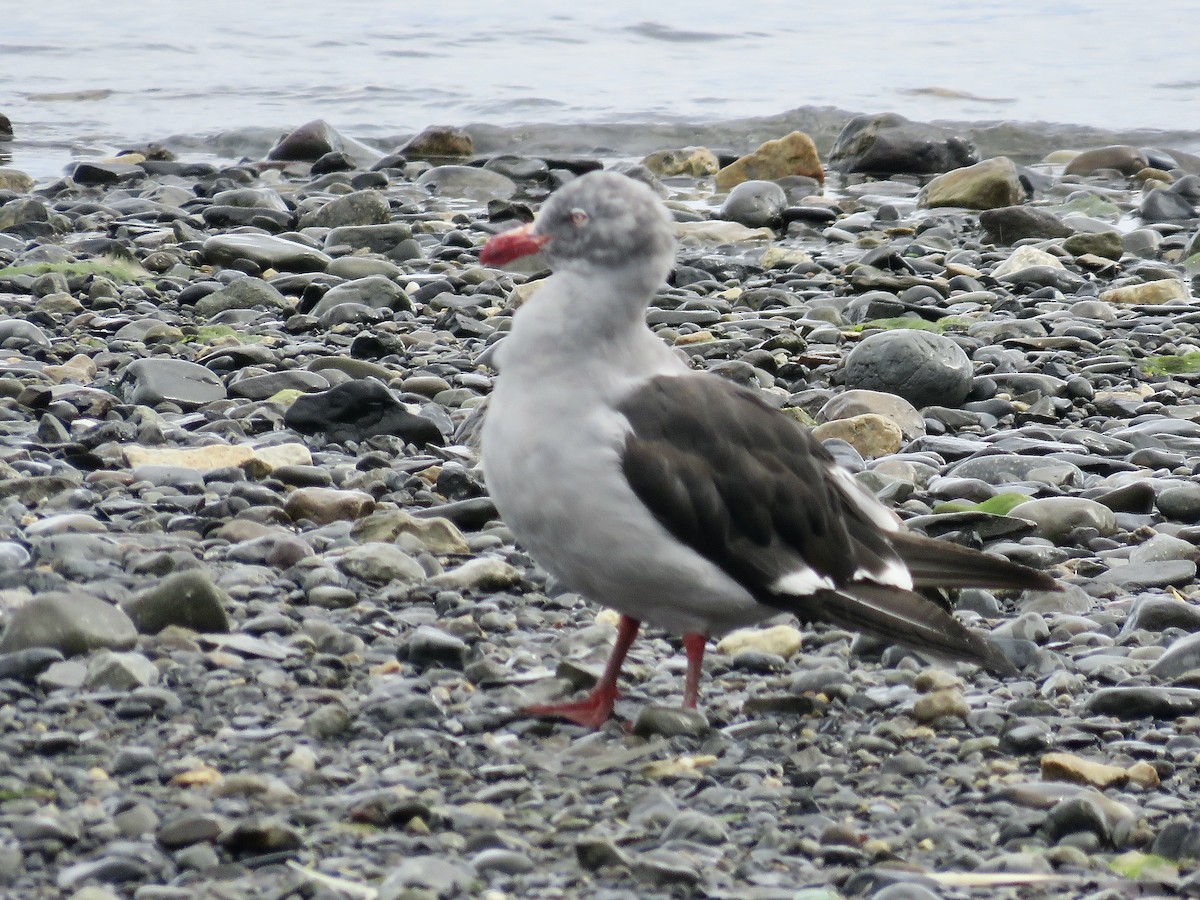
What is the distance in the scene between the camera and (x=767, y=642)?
445 centimetres

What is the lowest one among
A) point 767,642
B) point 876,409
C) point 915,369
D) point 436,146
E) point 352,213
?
point 767,642

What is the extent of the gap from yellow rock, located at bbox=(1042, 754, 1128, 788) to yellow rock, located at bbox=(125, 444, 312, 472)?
3.11 metres

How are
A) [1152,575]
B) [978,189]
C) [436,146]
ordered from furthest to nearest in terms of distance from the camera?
[436,146], [978,189], [1152,575]

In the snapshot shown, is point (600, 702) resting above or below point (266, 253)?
below

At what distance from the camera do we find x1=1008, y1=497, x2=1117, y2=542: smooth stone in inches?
211

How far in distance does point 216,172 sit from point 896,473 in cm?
971

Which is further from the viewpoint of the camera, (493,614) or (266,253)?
(266,253)

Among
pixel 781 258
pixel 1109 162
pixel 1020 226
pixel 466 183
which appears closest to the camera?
pixel 781 258

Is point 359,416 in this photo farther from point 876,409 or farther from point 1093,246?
point 1093,246

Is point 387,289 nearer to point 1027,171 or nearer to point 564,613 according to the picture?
point 564,613

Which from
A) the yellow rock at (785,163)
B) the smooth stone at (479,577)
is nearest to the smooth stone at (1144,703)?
the smooth stone at (479,577)

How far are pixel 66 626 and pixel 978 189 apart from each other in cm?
1034

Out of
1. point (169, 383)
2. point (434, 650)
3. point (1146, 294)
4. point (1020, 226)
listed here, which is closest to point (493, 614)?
point (434, 650)

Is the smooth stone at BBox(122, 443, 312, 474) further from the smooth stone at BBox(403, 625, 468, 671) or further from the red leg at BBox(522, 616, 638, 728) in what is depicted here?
the red leg at BBox(522, 616, 638, 728)
